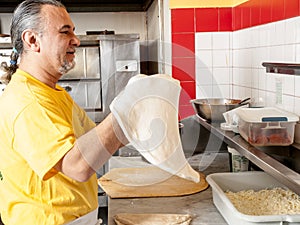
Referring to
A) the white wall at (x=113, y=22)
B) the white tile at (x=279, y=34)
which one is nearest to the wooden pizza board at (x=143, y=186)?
the white tile at (x=279, y=34)

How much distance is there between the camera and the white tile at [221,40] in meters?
2.66

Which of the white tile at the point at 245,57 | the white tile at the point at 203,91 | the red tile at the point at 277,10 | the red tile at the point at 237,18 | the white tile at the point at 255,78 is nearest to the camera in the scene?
the red tile at the point at 277,10

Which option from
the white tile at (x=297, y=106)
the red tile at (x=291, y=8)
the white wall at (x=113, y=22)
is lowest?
the white tile at (x=297, y=106)

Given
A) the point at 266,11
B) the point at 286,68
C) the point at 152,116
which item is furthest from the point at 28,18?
the point at 266,11

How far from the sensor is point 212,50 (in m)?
2.67

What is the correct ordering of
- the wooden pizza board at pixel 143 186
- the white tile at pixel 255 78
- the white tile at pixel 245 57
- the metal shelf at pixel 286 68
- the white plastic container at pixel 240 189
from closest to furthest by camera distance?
1. the white plastic container at pixel 240 189
2. the metal shelf at pixel 286 68
3. the wooden pizza board at pixel 143 186
4. the white tile at pixel 255 78
5. the white tile at pixel 245 57

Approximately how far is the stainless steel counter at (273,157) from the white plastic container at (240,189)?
9 centimetres

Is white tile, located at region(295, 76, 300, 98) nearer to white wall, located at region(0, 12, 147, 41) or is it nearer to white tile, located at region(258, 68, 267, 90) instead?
white tile, located at region(258, 68, 267, 90)

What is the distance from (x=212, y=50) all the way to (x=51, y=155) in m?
1.81

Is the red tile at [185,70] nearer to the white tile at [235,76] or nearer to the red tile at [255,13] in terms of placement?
the white tile at [235,76]

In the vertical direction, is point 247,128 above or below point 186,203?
above

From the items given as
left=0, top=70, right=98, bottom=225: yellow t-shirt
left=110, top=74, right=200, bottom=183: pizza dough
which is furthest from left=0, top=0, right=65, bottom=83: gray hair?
left=110, top=74, right=200, bottom=183: pizza dough

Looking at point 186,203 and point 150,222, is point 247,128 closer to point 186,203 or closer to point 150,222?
point 186,203

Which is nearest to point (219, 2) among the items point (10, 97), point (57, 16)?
point (57, 16)
